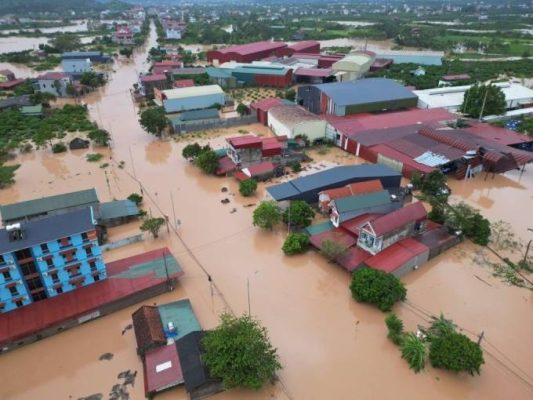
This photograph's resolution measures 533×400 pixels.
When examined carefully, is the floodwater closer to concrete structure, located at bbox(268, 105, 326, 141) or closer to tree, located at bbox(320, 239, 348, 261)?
tree, located at bbox(320, 239, 348, 261)

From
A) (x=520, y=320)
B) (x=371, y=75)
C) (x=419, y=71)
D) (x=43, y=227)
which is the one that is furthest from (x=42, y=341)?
(x=419, y=71)

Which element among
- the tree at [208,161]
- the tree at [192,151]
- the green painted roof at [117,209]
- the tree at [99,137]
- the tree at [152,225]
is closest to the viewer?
the tree at [152,225]

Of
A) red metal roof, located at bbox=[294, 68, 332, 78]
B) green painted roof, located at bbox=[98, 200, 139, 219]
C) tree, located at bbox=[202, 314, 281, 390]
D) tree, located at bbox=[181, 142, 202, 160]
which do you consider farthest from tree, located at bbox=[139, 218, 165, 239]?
red metal roof, located at bbox=[294, 68, 332, 78]

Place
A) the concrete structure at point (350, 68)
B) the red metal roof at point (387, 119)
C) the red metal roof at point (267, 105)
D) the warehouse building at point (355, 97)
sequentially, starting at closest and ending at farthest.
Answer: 1. the red metal roof at point (387, 119)
2. the warehouse building at point (355, 97)
3. the red metal roof at point (267, 105)
4. the concrete structure at point (350, 68)

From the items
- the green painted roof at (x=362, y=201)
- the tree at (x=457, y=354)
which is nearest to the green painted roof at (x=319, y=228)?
the green painted roof at (x=362, y=201)

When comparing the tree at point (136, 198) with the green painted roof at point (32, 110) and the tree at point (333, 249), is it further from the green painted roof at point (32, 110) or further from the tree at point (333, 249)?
the green painted roof at point (32, 110)

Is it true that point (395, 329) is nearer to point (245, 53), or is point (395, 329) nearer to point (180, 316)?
point (180, 316)
